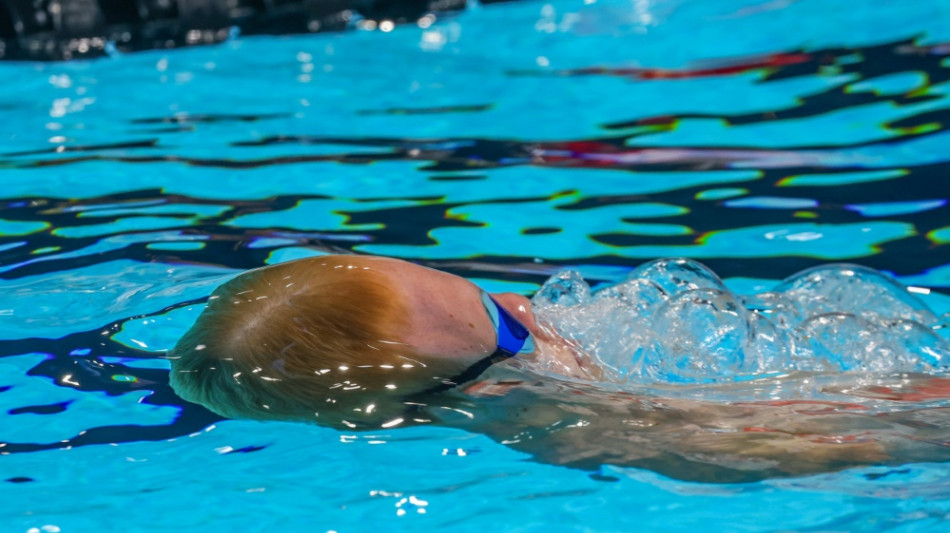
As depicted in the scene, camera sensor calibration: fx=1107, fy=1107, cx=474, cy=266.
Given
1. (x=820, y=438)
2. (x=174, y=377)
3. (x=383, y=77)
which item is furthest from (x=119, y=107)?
(x=820, y=438)

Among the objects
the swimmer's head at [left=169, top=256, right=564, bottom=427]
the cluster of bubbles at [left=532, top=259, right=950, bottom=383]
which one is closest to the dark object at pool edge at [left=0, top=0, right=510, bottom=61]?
the cluster of bubbles at [left=532, top=259, right=950, bottom=383]

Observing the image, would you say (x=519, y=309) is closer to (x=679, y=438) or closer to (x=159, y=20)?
(x=679, y=438)

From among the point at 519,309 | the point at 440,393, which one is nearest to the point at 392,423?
the point at 440,393

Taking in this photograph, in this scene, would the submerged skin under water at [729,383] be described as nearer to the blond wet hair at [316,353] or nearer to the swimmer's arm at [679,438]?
the swimmer's arm at [679,438]

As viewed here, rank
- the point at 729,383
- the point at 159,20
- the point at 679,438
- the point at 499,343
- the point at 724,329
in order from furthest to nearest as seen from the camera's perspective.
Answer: the point at 159,20
the point at 724,329
the point at 729,383
the point at 499,343
the point at 679,438

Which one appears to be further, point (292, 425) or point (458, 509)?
point (292, 425)

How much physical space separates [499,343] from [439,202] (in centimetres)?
177

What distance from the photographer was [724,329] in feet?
8.68

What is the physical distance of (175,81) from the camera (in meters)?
5.96

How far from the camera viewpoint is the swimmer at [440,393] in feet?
6.84

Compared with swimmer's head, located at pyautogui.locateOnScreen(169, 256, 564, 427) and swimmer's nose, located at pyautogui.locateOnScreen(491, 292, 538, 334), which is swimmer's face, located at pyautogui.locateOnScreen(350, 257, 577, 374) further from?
swimmer's nose, located at pyautogui.locateOnScreen(491, 292, 538, 334)

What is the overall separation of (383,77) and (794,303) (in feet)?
11.3

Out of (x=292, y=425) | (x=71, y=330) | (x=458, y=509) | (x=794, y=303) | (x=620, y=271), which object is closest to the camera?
(x=458, y=509)

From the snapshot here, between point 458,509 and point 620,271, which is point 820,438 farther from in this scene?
point 620,271
